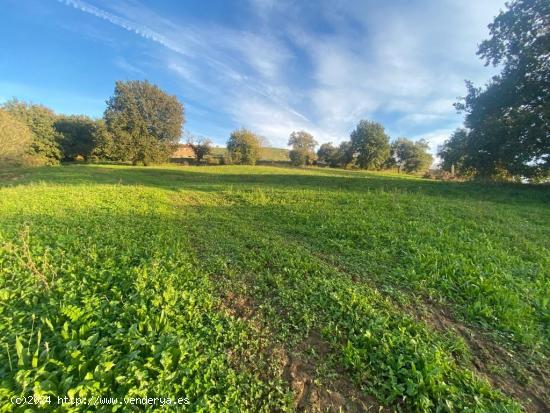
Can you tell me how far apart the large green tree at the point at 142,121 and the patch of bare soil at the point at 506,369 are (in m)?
38.1

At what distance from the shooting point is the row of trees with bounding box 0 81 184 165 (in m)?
33.0

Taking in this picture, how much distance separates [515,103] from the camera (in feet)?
51.4

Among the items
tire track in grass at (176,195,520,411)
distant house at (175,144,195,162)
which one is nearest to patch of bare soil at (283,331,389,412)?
tire track in grass at (176,195,520,411)

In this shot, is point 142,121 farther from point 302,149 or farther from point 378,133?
point 378,133

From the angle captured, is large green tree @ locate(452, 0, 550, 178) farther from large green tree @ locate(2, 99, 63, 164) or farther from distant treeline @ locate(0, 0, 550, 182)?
large green tree @ locate(2, 99, 63, 164)

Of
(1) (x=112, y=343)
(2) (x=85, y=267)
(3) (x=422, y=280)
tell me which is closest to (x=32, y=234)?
(2) (x=85, y=267)

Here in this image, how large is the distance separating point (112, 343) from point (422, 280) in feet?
17.2

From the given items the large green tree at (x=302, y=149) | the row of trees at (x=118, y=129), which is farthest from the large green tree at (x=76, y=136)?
the large green tree at (x=302, y=149)

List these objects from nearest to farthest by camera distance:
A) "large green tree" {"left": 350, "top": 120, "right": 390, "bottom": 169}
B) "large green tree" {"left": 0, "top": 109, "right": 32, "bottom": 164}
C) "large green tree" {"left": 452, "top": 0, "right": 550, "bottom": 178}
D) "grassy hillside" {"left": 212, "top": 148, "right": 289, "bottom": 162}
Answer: "large green tree" {"left": 452, "top": 0, "right": 550, "bottom": 178} → "large green tree" {"left": 0, "top": 109, "right": 32, "bottom": 164} → "large green tree" {"left": 350, "top": 120, "right": 390, "bottom": 169} → "grassy hillside" {"left": 212, "top": 148, "right": 289, "bottom": 162}

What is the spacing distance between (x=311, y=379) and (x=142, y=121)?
130 feet

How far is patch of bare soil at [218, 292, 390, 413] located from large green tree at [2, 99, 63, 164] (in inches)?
1623

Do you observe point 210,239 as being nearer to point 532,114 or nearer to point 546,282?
point 546,282

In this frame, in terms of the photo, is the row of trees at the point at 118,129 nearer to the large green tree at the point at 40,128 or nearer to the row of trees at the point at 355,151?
the large green tree at the point at 40,128

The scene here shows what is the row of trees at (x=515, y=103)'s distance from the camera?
14.6 meters
